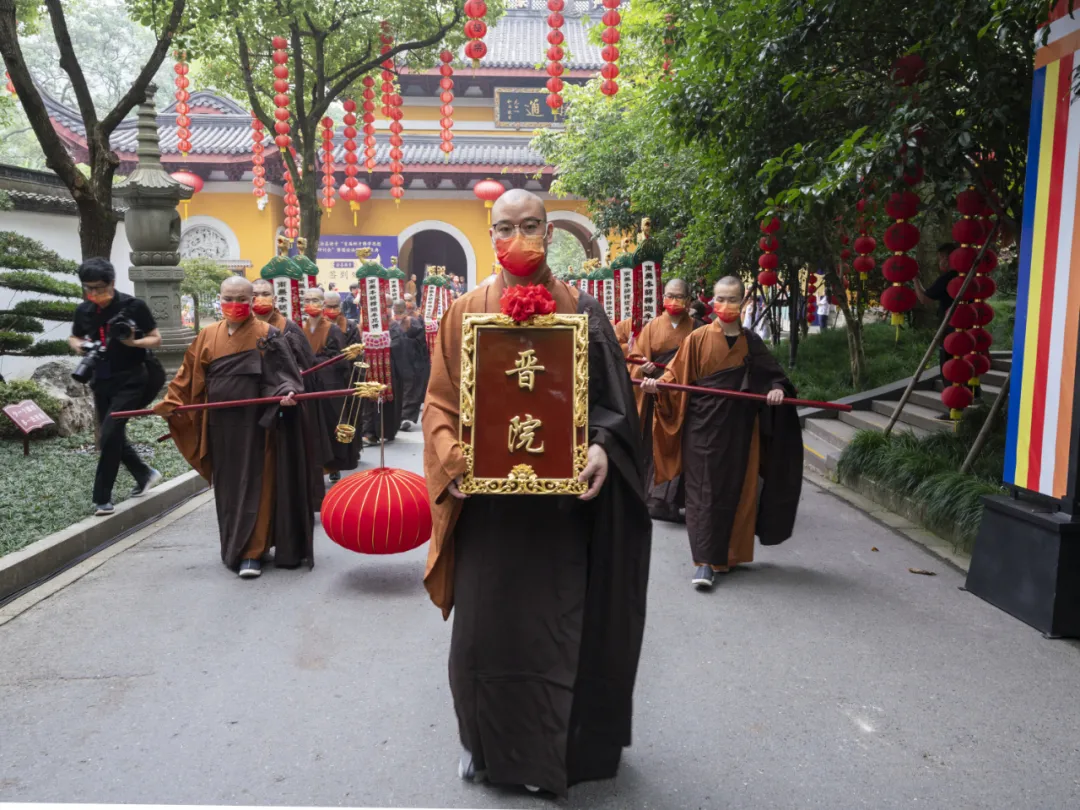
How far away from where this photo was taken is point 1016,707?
3.85 meters

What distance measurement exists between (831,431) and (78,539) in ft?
25.8

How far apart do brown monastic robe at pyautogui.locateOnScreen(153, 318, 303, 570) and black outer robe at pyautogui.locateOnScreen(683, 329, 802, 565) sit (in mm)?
2494

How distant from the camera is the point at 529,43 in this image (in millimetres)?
27219

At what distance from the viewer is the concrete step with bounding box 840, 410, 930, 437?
9633 mm

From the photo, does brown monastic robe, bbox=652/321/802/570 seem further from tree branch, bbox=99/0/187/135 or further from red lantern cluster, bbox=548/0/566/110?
red lantern cluster, bbox=548/0/566/110

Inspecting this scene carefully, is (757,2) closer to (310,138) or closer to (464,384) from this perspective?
(464,384)

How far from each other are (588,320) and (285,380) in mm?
3356

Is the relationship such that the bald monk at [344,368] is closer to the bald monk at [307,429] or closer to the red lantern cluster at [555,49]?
the bald monk at [307,429]

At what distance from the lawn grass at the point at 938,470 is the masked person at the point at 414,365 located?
20.1ft

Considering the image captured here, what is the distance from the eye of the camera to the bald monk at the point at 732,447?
5.53 meters

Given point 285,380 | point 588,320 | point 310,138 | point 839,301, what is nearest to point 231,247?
point 310,138

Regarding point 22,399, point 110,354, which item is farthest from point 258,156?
point 110,354

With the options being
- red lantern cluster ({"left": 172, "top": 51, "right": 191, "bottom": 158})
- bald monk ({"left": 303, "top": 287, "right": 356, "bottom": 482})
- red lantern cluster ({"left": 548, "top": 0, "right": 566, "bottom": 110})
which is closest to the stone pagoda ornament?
bald monk ({"left": 303, "top": 287, "right": 356, "bottom": 482})

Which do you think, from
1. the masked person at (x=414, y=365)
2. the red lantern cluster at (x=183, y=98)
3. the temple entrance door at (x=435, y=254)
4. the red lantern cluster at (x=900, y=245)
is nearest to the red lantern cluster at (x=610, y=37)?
the masked person at (x=414, y=365)
